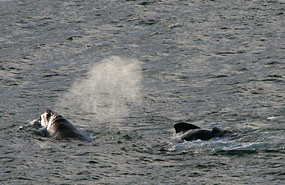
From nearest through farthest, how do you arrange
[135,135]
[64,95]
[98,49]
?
[135,135] → [64,95] → [98,49]

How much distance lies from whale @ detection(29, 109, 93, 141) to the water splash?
1567 mm

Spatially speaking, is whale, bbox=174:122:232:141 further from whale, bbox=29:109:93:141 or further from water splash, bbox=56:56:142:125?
water splash, bbox=56:56:142:125

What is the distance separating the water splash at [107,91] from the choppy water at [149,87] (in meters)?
0.10

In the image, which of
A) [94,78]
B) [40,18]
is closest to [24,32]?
[40,18]

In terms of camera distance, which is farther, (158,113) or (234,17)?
(234,17)

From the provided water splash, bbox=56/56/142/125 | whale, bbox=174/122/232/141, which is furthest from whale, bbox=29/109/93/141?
whale, bbox=174/122/232/141

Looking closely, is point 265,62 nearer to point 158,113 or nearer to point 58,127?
point 158,113

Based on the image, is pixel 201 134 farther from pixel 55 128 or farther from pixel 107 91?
pixel 107 91

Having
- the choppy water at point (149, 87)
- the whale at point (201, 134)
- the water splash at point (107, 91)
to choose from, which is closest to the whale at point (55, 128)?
the choppy water at point (149, 87)

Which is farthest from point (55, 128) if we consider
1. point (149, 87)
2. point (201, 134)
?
point (149, 87)

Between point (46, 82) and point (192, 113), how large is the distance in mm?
6791

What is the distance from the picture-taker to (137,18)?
1492 inches

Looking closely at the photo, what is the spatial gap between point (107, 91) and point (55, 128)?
22.1ft

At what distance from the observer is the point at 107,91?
28422mm
